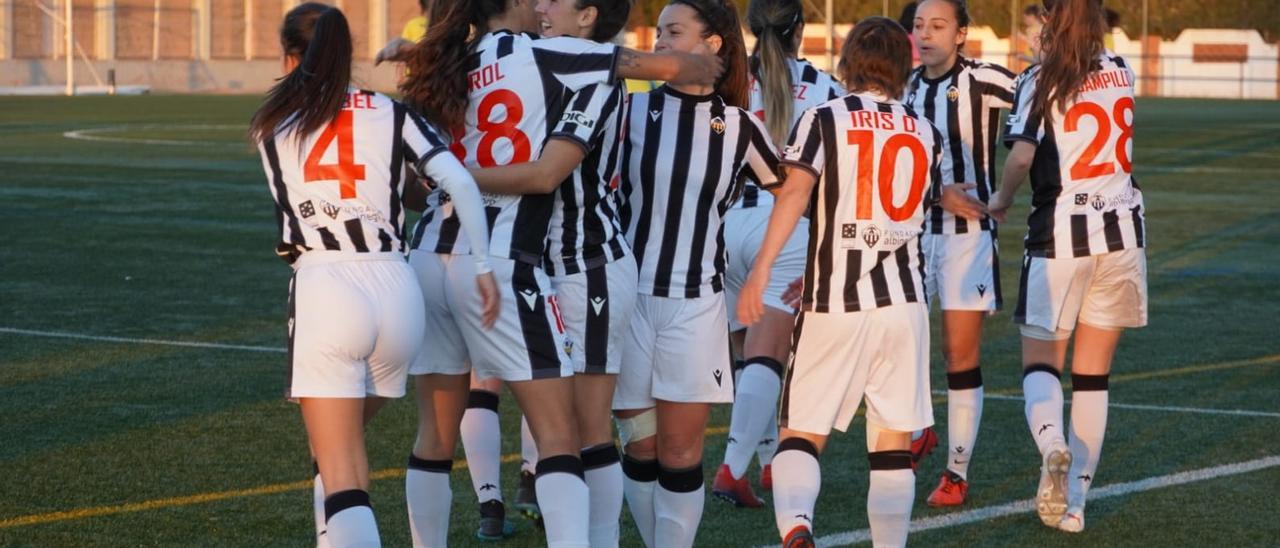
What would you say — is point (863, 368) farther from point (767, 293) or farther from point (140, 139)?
point (140, 139)

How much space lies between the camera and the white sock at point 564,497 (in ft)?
16.7

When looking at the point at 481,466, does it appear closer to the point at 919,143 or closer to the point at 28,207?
the point at 919,143

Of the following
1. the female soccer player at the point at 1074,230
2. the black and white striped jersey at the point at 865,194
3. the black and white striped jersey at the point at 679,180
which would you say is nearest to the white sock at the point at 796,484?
the black and white striped jersey at the point at 865,194

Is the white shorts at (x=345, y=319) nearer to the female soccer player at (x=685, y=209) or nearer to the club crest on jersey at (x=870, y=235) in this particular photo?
the female soccer player at (x=685, y=209)

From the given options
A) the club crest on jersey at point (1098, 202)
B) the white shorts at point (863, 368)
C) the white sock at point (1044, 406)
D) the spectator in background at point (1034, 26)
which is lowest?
the white sock at point (1044, 406)

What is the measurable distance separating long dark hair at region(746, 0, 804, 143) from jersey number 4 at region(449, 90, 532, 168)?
1.35 meters

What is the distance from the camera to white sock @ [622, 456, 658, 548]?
570cm

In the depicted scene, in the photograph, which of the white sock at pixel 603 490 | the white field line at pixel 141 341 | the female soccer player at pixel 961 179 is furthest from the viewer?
the white field line at pixel 141 341

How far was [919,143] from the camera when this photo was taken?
17.8 feet

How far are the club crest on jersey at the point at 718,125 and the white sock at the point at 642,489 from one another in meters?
1.11

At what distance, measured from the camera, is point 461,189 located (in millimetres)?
4680

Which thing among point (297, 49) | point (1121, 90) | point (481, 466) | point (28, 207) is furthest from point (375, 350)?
point (28, 207)

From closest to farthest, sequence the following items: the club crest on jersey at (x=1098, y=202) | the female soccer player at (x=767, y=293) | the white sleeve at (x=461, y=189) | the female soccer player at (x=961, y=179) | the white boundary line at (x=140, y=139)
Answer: the white sleeve at (x=461, y=189) → the club crest on jersey at (x=1098, y=202) → the female soccer player at (x=767, y=293) → the female soccer player at (x=961, y=179) → the white boundary line at (x=140, y=139)

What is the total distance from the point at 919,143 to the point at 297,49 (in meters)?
1.92
